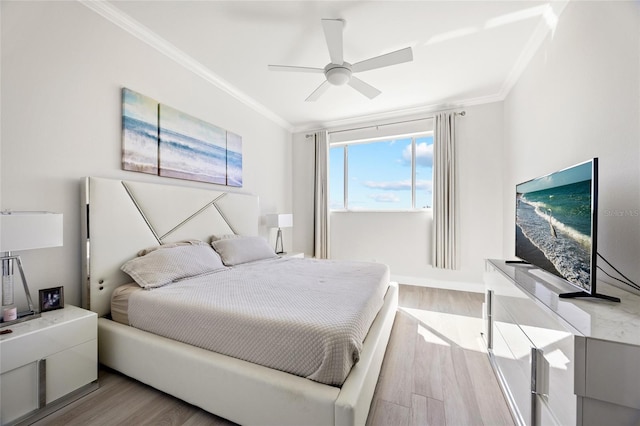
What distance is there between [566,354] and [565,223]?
799 mm

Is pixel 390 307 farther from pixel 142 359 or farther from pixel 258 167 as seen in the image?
pixel 258 167

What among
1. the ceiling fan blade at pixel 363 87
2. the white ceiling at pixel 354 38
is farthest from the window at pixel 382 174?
the ceiling fan blade at pixel 363 87

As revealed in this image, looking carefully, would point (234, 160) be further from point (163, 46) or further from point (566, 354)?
point (566, 354)

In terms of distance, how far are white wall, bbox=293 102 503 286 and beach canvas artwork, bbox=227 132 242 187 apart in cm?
155

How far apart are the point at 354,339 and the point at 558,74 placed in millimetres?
2632

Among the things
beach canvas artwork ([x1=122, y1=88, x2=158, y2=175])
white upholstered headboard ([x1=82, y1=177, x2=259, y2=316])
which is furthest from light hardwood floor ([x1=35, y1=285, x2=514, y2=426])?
beach canvas artwork ([x1=122, y1=88, x2=158, y2=175])

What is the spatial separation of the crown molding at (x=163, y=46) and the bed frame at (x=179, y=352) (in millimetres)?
1360

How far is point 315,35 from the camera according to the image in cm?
233

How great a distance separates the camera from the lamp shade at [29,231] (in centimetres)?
130

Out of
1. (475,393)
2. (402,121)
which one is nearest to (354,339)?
(475,393)

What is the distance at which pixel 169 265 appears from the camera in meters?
2.09

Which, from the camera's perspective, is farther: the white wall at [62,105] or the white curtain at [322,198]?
the white curtain at [322,198]

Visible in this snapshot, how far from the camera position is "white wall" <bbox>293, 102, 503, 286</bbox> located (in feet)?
11.9

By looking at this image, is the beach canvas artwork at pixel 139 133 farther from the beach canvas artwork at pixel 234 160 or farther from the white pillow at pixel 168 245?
the beach canvas artwork at pixel 234 160
